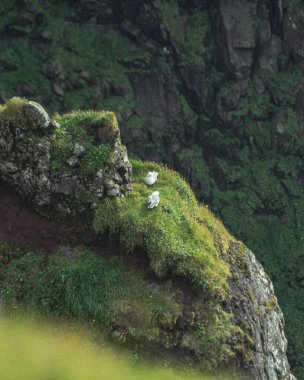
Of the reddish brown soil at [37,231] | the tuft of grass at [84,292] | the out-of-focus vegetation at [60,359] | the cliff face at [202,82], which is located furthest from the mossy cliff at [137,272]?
the cliff face at [202,82]

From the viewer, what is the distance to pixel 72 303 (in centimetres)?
1504

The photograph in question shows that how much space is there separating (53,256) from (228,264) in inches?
240

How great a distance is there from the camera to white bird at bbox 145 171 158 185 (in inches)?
738

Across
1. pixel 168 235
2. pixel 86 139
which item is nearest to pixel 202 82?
pixel 86 139

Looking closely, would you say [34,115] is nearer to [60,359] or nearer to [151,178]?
[151,178]

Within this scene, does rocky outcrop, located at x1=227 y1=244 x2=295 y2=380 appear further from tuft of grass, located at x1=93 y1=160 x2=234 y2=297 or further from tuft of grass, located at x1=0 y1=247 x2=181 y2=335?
tuft of grass, located at x1=0 y1=247 x2=181 y2=335

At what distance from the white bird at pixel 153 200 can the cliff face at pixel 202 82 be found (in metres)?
62.6

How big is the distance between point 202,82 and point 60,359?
75.8 meters

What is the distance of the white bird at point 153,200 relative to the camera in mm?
16953

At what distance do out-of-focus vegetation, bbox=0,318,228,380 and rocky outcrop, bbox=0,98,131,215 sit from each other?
4384mm

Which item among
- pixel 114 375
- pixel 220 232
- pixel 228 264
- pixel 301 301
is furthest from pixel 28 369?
pixel 301 301

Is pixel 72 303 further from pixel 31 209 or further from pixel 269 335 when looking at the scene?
pixel 269 335

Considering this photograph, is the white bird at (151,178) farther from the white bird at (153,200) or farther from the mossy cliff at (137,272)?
the white bird at (153,200)

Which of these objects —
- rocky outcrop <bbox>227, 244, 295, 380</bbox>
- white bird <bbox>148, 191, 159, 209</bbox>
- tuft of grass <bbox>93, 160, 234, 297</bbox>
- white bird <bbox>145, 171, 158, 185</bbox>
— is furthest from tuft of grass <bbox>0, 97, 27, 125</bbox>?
rocky outcrop <bbox>227, 244, 295, 380</bbox>
